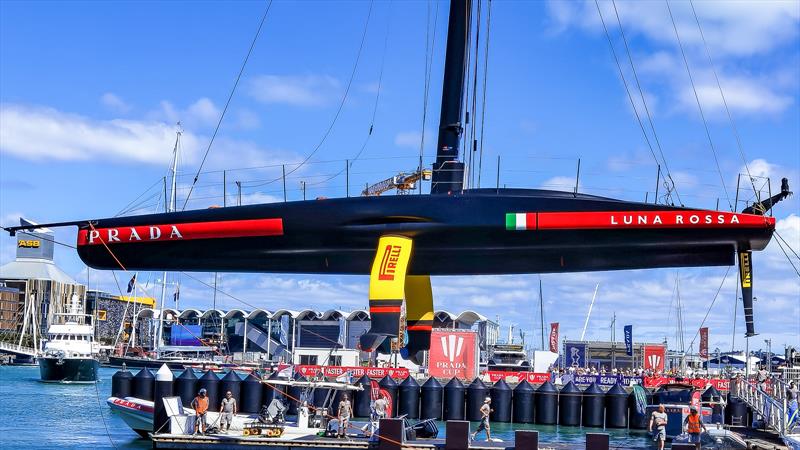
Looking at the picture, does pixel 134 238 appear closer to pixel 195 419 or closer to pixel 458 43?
pixel 195 419

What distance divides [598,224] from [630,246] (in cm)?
100

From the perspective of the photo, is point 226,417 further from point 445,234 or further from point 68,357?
point 68,357

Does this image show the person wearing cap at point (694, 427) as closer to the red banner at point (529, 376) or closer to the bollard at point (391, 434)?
the bollard at point (391, 434)

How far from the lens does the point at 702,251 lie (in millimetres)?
20188

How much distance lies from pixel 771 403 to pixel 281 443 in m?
11.7

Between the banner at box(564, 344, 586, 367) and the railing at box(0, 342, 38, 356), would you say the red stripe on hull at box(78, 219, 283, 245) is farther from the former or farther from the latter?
the railing at box(0, 342, 38, 356)

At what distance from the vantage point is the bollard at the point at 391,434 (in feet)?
68.5

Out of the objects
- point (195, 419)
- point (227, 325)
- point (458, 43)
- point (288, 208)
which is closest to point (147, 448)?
point (195, 419)

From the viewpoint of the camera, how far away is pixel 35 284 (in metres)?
140

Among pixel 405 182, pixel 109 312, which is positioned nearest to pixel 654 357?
pixel 405 182

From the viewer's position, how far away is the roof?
5536 inches

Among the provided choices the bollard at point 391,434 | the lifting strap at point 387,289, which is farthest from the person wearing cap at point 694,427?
the lifting strap at point 387,289

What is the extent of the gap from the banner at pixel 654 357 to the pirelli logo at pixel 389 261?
39.9 meters

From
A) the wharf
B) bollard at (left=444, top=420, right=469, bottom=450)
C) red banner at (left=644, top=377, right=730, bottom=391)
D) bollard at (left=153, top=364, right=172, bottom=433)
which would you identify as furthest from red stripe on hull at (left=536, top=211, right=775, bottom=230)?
red banner at (left=644, top=377, right=730, bottom=391)
